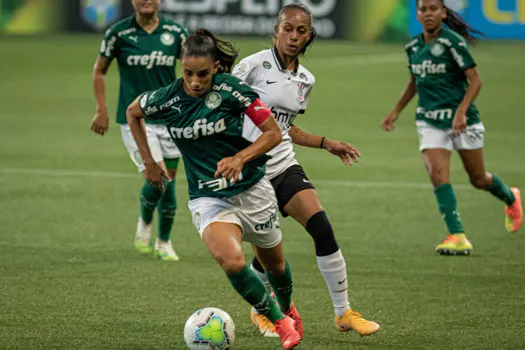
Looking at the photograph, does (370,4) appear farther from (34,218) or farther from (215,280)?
(215,280)

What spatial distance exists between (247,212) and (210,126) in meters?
0.52

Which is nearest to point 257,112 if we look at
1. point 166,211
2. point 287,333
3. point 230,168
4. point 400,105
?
point 230,168

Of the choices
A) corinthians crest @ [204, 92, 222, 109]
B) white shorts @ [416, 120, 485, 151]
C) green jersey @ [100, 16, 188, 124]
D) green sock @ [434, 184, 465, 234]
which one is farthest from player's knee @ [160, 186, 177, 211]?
corinthians crest @ [204, 92, 222, 109]

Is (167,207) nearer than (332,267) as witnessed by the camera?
No

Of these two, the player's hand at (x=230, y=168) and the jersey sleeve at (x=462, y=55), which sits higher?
the player's hand at (x=230, y=168)

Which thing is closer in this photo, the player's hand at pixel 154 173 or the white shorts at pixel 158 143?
the player's hand at pixel 154 173

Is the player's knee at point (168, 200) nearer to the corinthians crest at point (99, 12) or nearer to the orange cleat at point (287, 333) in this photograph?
the orange cleat at point (287, 333)

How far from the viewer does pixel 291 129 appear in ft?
22.4

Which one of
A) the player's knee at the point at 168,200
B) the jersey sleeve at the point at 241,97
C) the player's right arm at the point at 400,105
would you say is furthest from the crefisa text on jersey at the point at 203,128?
the player's right arm at the point at 400,105

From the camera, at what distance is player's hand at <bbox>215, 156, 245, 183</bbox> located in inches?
219

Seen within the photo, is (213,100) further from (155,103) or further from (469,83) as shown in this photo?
(469,83)

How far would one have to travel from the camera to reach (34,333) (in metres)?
6.31

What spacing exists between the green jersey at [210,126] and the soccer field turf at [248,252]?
0.94 m

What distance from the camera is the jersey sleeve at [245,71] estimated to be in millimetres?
6598
